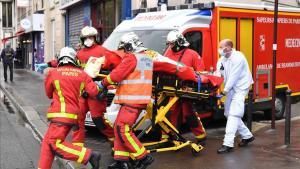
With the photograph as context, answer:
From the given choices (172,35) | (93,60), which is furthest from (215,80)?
(93,60)

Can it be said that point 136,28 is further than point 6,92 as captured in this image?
No

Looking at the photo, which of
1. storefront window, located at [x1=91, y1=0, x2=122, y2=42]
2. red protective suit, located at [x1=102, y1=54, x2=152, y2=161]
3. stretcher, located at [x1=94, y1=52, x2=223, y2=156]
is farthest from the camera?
storefront window, located at [x1=91, y1=0, x2=122, y2=42]

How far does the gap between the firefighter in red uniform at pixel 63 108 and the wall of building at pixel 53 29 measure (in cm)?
2125

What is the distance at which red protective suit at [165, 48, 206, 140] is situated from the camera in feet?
26.3

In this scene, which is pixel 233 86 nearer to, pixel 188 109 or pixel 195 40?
pixel 188 109

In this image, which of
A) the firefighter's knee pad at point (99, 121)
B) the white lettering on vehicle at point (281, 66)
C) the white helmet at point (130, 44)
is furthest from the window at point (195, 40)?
the white helmet at point (130, 44)

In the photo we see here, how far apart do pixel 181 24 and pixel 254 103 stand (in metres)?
2.48

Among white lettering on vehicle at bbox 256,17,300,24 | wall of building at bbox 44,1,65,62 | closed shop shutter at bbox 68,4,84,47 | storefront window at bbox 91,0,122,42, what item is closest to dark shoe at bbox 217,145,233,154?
white lettering on vehicle at bbox 256,17,300,24

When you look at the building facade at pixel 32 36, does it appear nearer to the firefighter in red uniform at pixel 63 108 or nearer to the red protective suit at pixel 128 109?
the red protective suit at pixel 128 109

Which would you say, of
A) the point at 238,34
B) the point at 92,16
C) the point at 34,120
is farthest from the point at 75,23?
the point at 238,34

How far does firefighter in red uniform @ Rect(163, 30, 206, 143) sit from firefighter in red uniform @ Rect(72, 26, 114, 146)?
1.05 metres

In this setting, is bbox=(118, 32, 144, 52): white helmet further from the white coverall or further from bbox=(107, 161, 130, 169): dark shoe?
the white coverall

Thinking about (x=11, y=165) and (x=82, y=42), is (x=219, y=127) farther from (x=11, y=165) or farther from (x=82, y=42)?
(x=11, y=165)

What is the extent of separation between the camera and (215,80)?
7.63m
